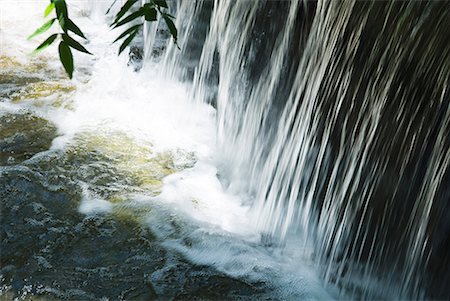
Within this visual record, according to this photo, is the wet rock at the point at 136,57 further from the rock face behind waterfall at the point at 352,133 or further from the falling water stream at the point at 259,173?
the rock face behind waterfall at the point at 352,133

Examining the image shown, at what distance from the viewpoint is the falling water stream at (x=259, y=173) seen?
265 cm

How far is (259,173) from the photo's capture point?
3.88 meters

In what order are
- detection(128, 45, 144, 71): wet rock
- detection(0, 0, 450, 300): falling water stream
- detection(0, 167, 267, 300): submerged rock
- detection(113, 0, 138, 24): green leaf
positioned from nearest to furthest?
detection(113, 0, 138, 24): green leaf
detection(0, 0, 450, 300): falling water stream
detection(0, 167, 267, 300): submerged rock
detection(128, 45, 144, 71): wet rock

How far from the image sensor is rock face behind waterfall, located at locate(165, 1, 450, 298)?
254cm

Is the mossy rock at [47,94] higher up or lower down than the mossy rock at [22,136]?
higher up

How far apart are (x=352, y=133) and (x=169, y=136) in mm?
1810

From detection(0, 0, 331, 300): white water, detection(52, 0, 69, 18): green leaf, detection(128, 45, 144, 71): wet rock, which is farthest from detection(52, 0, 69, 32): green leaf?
detection(128, 45, 144, 71): wet rock

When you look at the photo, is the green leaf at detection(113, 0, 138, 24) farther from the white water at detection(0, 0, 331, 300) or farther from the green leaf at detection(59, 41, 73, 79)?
the white water at detection(0, 0, 331, 300)

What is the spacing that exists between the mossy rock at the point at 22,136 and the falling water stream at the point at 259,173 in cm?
1

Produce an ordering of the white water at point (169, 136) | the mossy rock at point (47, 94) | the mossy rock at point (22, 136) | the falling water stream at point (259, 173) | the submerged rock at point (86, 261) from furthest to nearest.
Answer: the mossy rock at point (47, 94) → the mossy rock at point (22, 136) → the white water at point (169, 136) → the submerged rock at point (86, 261) → the falling water stream at point (259, 173)

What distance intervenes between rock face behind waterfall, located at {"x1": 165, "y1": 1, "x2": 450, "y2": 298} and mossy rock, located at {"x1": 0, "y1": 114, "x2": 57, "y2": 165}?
126 centimetres

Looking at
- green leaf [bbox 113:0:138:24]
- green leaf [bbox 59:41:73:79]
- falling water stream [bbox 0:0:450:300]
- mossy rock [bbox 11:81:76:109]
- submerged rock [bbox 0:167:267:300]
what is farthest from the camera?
mossy rock [bbox 11:81:76:109]

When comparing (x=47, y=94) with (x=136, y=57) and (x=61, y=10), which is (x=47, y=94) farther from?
(x=61, y=10)

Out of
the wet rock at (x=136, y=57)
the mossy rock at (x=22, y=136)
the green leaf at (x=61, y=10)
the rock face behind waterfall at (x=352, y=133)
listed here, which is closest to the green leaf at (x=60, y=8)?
the green leaf at (x=61, y=10)
